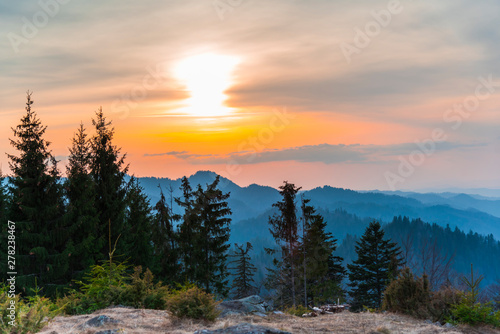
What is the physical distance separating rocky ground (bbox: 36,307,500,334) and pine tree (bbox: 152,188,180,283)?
24.5 m

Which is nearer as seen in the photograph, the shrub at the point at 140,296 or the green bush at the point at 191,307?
the green bush at the point at 191,307

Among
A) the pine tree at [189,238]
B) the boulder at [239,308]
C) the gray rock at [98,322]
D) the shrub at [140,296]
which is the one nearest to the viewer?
the gray rock at [98,322]

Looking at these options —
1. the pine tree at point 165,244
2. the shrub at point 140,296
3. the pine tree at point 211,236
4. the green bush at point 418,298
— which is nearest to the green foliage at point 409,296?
the green bush at point 418,298

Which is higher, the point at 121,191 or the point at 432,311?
the point at 121,191

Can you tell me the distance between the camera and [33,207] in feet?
69.3

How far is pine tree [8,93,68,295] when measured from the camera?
20688mm

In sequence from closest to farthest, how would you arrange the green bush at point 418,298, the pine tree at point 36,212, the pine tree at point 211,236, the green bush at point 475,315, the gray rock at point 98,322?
the gray rock at point 98,322, the green bush at point 475,315, the green bush at point 418,298, the pine tree at point 36,212, the pine tree at point 211,236

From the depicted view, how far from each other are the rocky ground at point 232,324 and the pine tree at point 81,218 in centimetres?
1363

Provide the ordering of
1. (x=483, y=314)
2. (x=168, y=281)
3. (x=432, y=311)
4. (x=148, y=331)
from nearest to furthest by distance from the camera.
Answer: (x=148, y=331) < (x=483, y=314) < (x=432, y=311) < (x=168, y=281)

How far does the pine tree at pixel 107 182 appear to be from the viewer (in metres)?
25.0

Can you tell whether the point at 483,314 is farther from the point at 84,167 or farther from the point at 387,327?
the point at 84,167

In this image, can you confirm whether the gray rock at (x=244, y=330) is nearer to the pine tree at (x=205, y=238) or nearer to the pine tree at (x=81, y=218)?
the pine tree at (x=81, y=218)

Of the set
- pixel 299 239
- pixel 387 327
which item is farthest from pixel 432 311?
pixel 299 239

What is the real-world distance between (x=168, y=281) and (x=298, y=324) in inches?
1013
